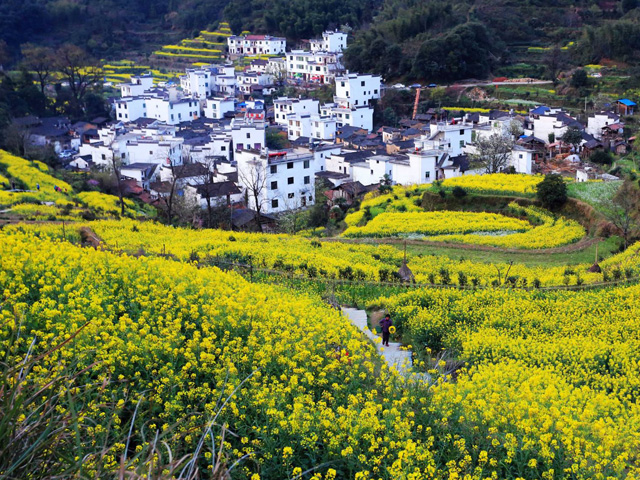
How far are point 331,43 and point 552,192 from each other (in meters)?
48.8

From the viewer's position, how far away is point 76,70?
61.1 m

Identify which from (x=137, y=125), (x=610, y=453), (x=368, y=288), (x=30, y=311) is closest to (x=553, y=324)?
(x=368, y=288)

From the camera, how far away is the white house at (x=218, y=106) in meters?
58.9

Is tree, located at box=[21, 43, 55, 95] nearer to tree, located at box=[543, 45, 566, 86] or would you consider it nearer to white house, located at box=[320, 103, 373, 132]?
white house, located at box=[320, 103, 373, 132]

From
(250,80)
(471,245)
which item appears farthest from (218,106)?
(471,245)

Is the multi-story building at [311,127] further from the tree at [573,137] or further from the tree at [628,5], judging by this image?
the tree at [628,5]

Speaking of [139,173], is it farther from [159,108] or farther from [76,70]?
[76,70]

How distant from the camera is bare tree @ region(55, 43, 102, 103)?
198ft

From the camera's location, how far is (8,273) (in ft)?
30.1

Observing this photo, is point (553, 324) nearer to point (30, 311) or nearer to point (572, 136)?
point (30, 311)

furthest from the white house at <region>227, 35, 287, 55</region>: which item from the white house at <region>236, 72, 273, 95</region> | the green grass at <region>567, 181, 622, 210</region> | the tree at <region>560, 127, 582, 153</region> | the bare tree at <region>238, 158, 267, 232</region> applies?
the green grass at <region>567, 181, 622, 210</region>

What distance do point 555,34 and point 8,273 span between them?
63.8 m

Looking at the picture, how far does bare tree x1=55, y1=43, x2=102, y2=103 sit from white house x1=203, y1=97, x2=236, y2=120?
11007 mm

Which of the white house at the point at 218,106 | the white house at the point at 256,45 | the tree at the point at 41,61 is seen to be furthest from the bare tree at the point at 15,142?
the white house at the point at 256,45
